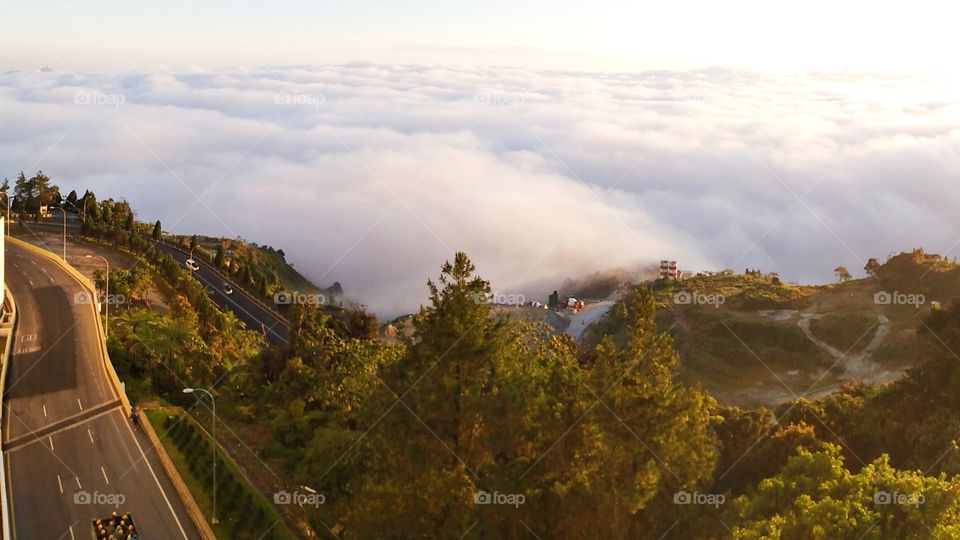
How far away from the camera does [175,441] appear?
5556 cm

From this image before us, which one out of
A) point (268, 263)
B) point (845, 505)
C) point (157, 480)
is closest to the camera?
point (845, 505)

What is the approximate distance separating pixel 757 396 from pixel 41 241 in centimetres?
8303

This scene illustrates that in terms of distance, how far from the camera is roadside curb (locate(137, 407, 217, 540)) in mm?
44875

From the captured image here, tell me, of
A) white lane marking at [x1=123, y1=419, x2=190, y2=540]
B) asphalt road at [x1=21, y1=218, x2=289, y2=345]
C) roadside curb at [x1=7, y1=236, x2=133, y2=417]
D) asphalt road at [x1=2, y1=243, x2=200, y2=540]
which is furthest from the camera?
asphalt road at [x1=21, y1=218, x2=289, y2=345]

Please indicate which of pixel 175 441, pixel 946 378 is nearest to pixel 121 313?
pixel 175 441

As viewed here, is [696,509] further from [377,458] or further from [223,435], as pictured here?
[223,435]

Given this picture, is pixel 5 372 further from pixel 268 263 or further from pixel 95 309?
pixel 268 263
